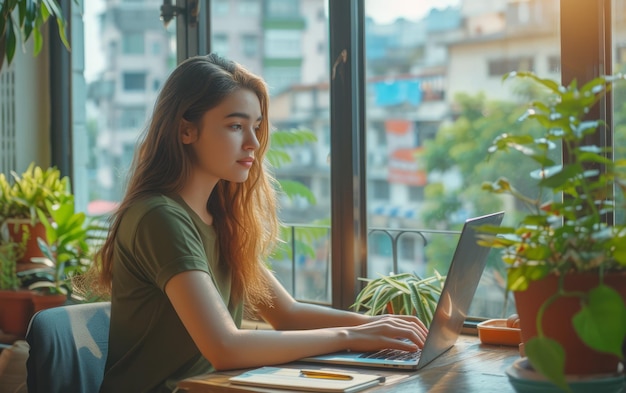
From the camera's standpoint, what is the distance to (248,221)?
2.49 meters

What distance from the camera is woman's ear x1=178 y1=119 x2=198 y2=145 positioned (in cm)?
230

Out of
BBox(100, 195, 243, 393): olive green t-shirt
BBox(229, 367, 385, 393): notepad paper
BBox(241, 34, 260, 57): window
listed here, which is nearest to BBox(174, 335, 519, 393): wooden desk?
BBox(229, 367, 385, 393): notepad paper

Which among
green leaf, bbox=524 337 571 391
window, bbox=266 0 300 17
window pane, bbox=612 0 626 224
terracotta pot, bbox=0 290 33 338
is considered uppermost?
window, bbox=266 0 300 17

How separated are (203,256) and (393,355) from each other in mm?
507

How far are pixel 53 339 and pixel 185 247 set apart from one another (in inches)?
17.3

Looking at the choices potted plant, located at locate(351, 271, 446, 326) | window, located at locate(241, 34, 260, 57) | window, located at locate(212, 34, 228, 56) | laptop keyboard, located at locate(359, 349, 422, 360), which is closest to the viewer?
laptop keyboard, located at locate(359, 349, 422, 360)

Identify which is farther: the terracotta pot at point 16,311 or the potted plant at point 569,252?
the terracotta pot at point 16,311

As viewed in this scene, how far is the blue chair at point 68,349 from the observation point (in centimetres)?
218

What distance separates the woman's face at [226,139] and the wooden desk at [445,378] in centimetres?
55

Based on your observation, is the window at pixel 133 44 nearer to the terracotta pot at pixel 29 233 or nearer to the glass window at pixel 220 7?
the glass window at pixel 220 7

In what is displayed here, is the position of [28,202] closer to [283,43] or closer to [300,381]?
[283,43]

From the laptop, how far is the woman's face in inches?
21.4

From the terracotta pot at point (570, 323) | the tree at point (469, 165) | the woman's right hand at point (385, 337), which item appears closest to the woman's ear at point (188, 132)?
the woman's right hand at point (385, 337)

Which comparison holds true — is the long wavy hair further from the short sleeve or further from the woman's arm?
the woman's arm
